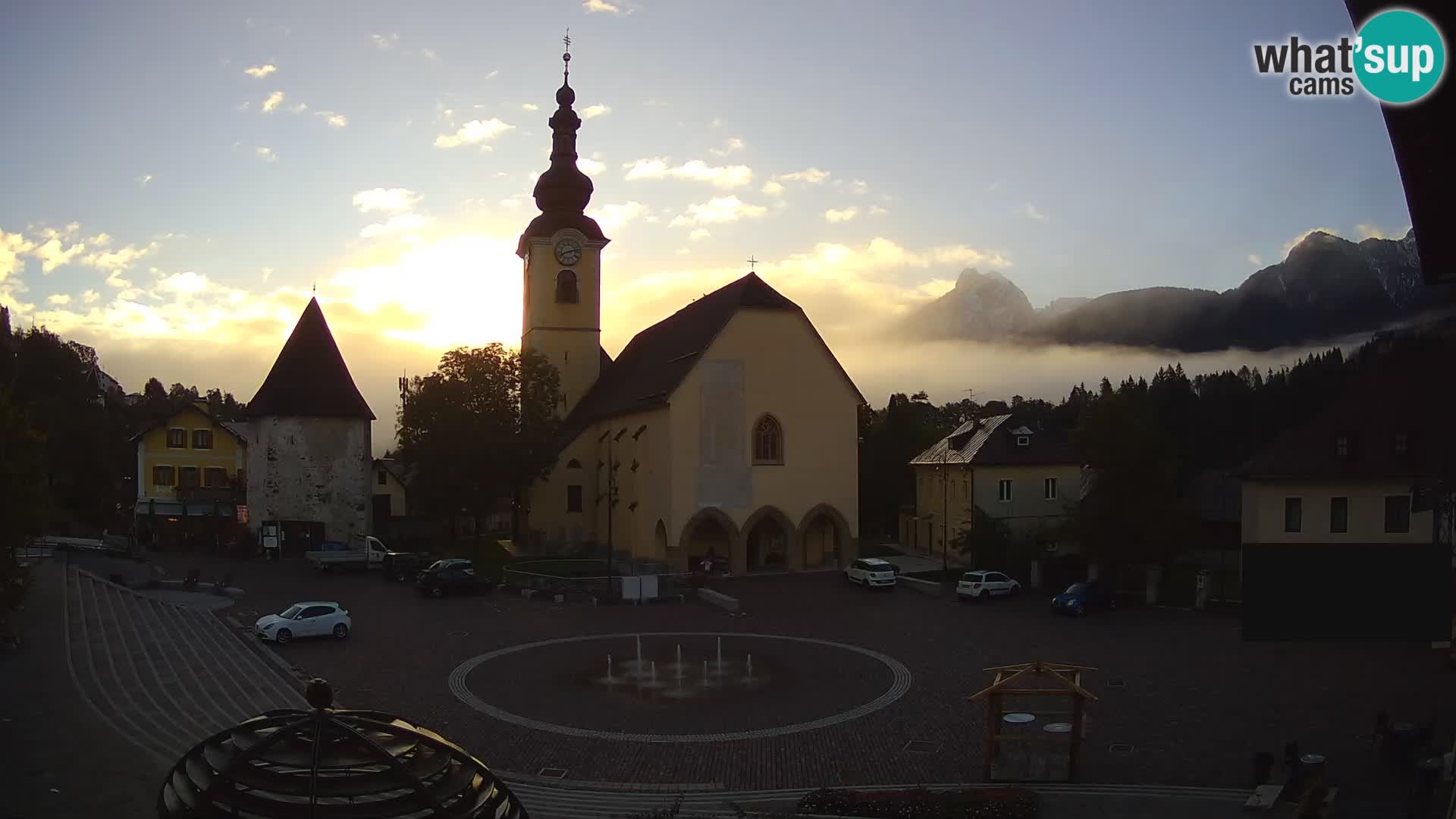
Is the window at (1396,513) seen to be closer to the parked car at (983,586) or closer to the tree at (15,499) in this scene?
the parked car at (983,586)

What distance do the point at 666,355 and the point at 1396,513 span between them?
32797mm

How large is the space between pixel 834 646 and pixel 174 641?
1676 cm

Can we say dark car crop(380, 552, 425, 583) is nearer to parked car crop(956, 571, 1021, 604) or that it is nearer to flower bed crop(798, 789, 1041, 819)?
parked car crop(956, 571, 1021, 604)

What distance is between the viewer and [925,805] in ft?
45.1

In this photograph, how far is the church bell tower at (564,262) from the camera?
57250mm

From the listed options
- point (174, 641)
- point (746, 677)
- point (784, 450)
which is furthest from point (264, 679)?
point (784, 450)

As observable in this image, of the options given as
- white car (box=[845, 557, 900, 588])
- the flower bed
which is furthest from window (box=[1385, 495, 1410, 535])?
white car (box=[845, 557, 900, 588])

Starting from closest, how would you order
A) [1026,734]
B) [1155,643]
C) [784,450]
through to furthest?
[1026,734]
[1155,643]
[784,450]

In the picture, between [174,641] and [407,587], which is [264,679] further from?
[407,587]

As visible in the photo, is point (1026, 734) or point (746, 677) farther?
point (746, 677)

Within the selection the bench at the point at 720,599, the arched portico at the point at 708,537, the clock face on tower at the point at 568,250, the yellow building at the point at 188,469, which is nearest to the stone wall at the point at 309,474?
the yellow building at the point at 188,469

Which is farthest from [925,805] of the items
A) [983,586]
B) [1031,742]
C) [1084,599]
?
[983,586]

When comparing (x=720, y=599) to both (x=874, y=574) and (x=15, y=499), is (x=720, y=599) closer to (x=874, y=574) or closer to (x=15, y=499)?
(x=874, y=574)

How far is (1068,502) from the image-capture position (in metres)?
41.8
